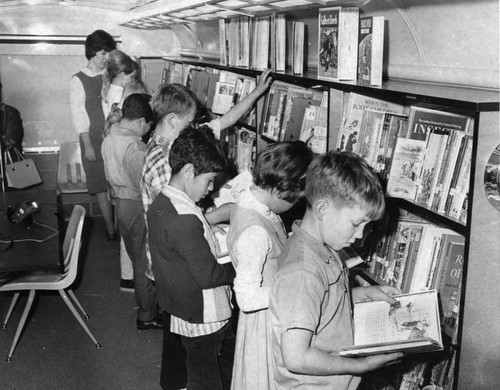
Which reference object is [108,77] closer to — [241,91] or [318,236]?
[241,91]

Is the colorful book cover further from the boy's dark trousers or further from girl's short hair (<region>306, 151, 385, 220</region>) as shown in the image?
the boy's dark trousers

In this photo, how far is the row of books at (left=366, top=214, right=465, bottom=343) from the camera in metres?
2.21

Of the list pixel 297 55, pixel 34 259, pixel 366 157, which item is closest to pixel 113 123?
pixel 34 259

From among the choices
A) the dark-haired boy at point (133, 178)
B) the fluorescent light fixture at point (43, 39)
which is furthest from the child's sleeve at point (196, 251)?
the fluorescent light fixture at point (43, 39)

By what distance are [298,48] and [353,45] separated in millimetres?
681

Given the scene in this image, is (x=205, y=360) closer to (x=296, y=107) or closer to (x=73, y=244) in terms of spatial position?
(x=296, y=107)

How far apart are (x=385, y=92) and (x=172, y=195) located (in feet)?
3.48

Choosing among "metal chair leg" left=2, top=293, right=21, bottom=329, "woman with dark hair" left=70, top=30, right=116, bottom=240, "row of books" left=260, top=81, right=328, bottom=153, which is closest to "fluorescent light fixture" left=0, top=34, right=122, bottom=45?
"woman with dark hair" left=70, top=30, right=116, bottom=240

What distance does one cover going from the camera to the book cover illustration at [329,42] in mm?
2808

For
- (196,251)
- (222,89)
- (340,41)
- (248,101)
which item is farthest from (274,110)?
(196,251)

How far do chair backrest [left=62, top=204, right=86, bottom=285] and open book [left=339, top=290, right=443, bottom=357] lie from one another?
240cm

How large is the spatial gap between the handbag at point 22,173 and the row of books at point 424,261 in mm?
5165

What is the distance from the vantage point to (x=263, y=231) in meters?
2.27

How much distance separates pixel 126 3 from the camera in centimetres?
716
